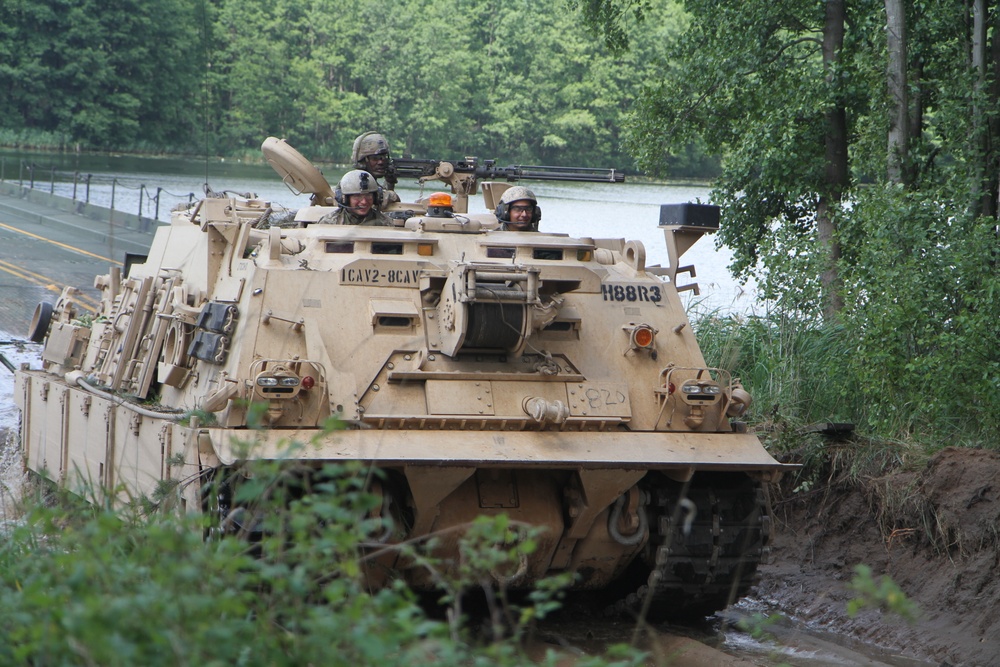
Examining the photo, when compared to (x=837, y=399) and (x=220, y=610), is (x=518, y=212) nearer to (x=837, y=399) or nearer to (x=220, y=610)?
(x=837, y=399)

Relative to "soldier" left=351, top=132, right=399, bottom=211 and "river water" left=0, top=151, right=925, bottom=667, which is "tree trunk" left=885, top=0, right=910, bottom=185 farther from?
"soldier" left=351, top=132, right=399, bottom=211

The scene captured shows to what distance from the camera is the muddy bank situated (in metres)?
8.67

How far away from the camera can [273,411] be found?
25.9ft

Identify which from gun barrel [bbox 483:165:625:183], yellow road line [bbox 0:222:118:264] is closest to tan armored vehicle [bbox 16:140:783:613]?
gun barrel [bbox 483:165:625:183]

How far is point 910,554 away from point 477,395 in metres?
3.35

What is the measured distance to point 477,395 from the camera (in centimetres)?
827

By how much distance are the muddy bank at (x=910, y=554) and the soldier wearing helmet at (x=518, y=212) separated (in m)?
2.99

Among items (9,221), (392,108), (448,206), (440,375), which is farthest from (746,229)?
(392,108)

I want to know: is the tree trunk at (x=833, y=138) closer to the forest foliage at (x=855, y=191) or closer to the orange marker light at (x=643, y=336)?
the forest foliage at (x=855, y=191)

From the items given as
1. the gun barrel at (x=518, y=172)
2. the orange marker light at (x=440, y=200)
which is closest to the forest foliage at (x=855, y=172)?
A: the gun barrel at (x=518, y=172)

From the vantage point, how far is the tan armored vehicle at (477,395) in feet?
26.0

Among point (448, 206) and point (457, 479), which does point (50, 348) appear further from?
point (457, 479)

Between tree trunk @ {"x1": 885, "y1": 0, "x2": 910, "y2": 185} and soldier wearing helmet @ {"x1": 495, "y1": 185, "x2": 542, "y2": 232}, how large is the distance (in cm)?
452

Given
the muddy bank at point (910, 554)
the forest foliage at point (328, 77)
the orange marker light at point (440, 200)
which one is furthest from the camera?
the forest foliage at point (328, 77)
